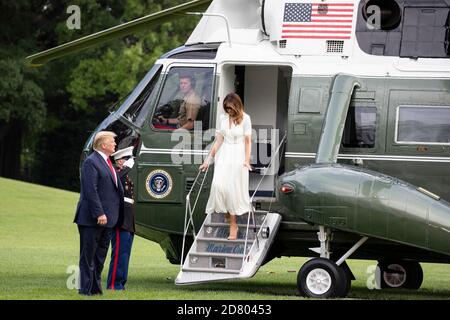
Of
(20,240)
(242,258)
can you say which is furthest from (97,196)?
(20,240)

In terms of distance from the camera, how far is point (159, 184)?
51.0 feet

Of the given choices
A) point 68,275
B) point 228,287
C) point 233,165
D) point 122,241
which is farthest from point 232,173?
point 68,275

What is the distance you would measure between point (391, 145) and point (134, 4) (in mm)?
30719

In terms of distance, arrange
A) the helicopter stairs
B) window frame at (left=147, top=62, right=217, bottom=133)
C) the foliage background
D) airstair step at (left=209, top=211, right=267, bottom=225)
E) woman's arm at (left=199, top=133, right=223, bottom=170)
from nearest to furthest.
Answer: the helicopter stairs
woman's arm at (left=199, top=133, right=223, bottom=170)
airstair step at (left=209, top=211, right=267, bottom=225)
window frame at (left=147, top=62, right=217, bottom=133)
the foliage background

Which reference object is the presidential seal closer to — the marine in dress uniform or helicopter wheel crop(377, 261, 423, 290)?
the marine in dress uniform

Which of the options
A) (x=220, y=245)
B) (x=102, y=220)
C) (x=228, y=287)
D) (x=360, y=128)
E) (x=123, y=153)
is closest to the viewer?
(x=102, y=220)

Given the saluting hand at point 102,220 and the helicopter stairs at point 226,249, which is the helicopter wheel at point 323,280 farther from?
the saluting hand at point 102,220

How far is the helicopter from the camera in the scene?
13922 mm

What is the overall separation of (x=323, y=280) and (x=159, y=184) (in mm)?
2835

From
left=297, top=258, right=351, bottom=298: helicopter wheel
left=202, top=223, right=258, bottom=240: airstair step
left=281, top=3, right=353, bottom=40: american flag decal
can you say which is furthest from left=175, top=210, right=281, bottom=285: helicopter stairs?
left=281, top=3, right=353, bottom=40: american flag decal

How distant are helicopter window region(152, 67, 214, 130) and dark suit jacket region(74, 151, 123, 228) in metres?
2.18

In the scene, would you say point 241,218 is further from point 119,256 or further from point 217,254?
point 119,256

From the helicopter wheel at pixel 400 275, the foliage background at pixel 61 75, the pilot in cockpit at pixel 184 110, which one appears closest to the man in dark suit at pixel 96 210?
the pilot in cockpit at pixel 184 110

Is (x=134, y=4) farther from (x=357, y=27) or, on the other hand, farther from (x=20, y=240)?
(x=357, y=27)
